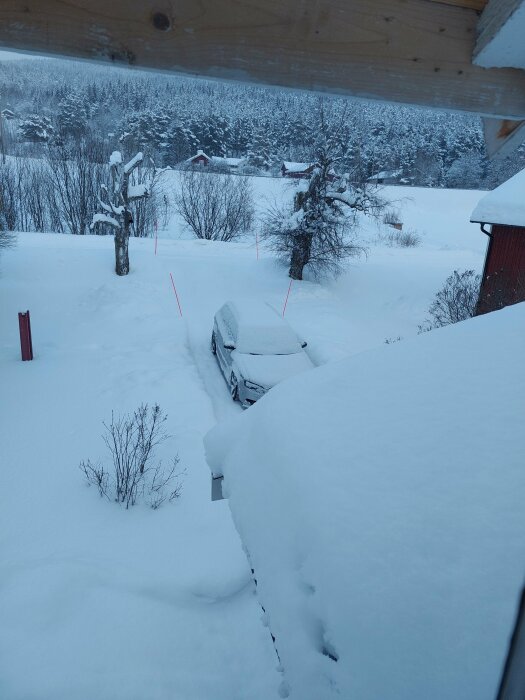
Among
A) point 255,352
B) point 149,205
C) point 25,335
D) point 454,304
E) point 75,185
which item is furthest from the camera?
point 149,205

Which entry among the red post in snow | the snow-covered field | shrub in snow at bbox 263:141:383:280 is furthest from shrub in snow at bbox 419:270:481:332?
the red post in snow

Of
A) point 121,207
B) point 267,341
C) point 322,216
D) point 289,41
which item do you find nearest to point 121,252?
point 121,207

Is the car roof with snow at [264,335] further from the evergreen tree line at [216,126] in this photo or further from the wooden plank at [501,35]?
the evergreen tree line at [216,126]

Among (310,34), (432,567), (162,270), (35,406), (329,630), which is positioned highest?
(310,34)

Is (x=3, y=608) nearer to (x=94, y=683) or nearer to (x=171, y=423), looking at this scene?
(x=94, y=683)

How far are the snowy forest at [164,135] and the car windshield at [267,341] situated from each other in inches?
1055

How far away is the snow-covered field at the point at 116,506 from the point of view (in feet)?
14.2

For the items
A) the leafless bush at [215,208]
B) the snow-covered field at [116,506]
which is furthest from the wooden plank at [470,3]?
the leafless bush at [215,208]

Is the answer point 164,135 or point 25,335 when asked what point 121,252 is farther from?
point 164,135

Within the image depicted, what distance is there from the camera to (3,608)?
4703 millimetres

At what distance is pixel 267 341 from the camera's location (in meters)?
11.1

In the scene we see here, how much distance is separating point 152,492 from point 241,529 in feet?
16.0

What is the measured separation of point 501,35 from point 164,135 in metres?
54.4

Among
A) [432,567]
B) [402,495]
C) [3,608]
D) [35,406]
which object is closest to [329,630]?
[432,567]
